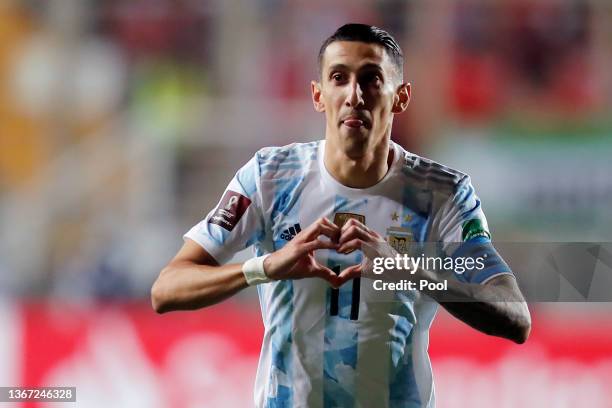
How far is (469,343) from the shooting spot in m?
3.88

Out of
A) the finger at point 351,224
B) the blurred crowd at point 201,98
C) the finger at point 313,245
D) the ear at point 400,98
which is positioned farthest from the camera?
the blurred crowd at point 201,98

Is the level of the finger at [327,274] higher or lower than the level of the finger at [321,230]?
lower

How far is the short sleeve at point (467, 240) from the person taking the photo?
2309mm

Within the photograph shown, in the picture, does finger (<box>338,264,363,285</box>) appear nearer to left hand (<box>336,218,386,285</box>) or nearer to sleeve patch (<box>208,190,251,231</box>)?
left hand (<box>336,218,386,285</box>)

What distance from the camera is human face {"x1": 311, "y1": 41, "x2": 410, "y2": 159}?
7.59ft

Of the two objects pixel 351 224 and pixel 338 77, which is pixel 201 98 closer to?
pixel 338 77

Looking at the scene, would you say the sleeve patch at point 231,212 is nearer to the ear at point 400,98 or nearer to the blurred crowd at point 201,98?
the ear at point 400,98

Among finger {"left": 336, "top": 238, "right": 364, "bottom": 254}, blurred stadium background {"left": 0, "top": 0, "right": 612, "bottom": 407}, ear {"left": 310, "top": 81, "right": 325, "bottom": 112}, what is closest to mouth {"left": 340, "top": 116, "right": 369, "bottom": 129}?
ear {"left": 310, "top": 81, "right": 325, "bottom": 112}

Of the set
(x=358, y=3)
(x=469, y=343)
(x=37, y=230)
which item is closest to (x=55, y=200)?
(x=37, y=230)

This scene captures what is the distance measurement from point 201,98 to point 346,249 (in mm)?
2858

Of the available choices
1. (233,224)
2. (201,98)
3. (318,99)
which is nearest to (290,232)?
(233,224)

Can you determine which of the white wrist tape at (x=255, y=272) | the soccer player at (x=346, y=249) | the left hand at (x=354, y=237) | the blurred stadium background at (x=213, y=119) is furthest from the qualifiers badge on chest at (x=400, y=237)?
the blurred stadium background at (x=213, y=119)

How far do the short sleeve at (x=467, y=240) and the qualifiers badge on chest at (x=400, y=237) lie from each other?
0.27 ft

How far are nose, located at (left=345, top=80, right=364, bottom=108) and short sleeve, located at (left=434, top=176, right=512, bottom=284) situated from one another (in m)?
0.35
